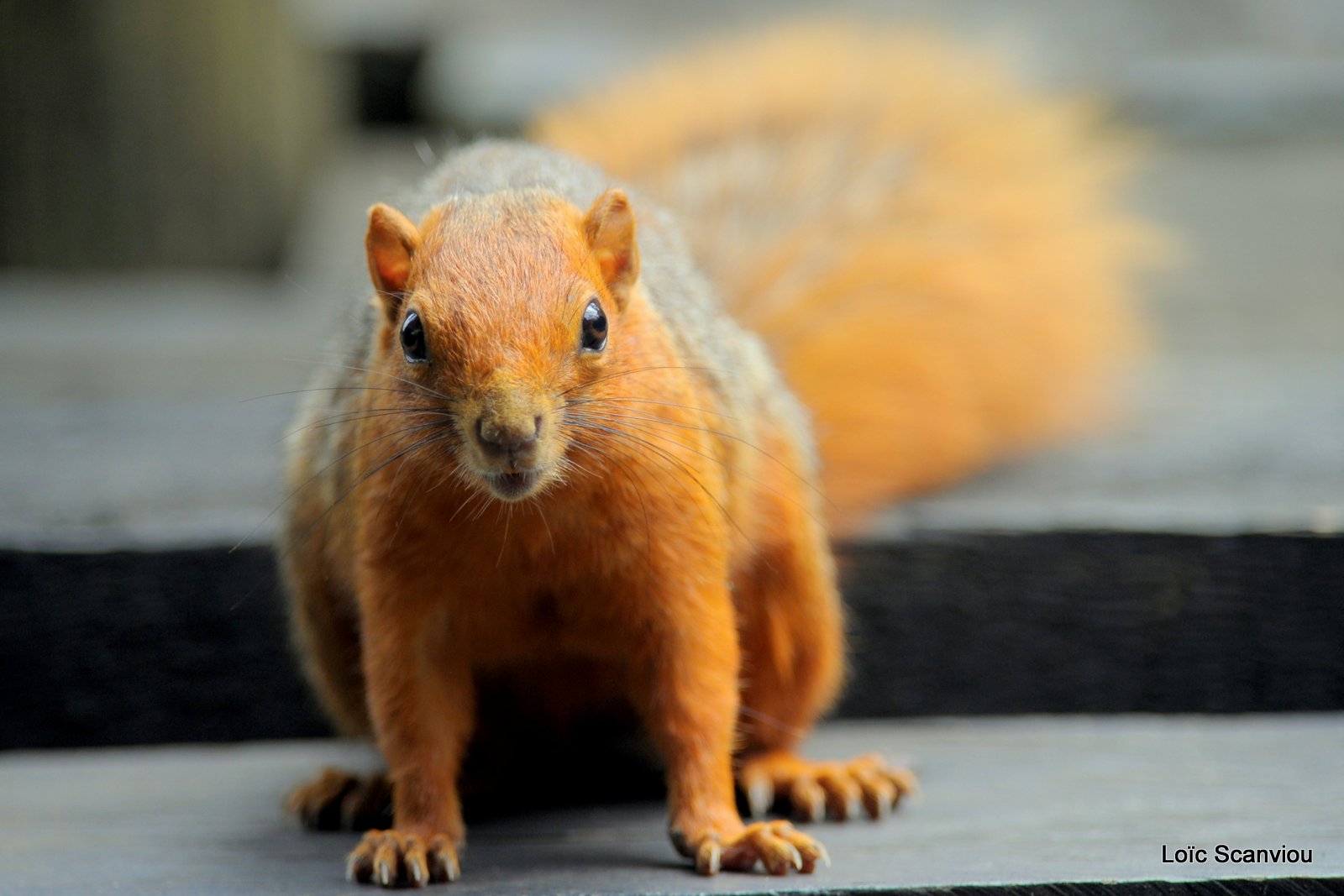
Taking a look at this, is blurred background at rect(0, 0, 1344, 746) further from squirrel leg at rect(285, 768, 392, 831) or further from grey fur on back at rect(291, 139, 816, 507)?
squirrel leg at rect(285, 768, 392, 831)

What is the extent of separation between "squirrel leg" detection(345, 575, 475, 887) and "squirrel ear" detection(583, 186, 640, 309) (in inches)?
12.9

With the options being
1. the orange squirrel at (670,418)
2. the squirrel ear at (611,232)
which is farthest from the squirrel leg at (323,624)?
the squirrel ear at (611,232)

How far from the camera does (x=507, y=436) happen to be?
106cm

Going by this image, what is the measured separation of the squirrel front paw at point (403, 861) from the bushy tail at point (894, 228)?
0.75 meters

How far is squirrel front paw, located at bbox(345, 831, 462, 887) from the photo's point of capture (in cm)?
121

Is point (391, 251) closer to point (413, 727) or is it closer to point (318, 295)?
point (413, 727)

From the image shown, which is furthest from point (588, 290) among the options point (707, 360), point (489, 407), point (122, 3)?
point (122, 3)

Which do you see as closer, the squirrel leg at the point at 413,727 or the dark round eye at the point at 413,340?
the dark round eye at the point at 413,340

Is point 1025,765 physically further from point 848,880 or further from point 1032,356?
point 1032,356

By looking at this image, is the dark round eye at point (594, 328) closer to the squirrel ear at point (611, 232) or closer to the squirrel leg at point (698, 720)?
the squirrel ear at point (611, 232)

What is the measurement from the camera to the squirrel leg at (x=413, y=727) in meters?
1.24

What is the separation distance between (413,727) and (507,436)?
0.35 meters

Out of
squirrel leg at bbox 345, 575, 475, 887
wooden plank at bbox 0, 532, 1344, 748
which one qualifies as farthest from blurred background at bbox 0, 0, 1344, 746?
squirrel leg at bbox 345, 575, 475, 887

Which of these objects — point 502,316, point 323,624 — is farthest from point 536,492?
point 323,624
